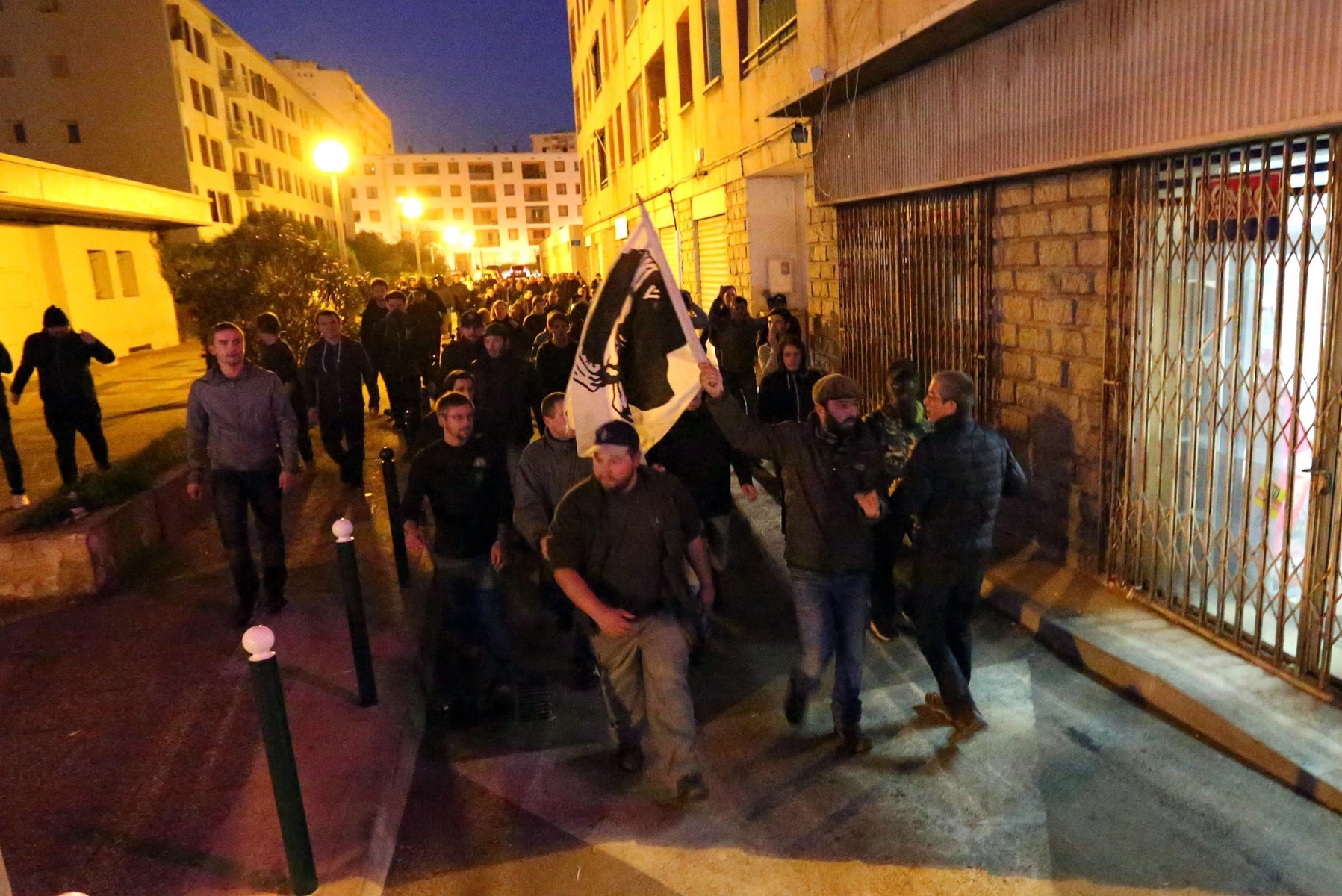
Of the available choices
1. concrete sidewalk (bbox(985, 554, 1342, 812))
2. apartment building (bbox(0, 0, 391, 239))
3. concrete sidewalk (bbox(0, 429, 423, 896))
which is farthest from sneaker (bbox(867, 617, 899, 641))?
apartment building (bbox(0, 0, 391, 239))

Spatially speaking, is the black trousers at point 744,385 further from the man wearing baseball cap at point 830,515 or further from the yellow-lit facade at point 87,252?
the yellow-lit facade at point 87,252

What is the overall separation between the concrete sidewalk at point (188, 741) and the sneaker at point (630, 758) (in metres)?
0.99

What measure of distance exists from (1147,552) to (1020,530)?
1.23 metres

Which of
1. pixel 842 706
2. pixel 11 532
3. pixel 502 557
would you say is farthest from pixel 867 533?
pixel 11 532

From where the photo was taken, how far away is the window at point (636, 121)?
73.1 feet

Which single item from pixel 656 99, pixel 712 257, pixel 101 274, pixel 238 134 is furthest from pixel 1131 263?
pixel 238 134

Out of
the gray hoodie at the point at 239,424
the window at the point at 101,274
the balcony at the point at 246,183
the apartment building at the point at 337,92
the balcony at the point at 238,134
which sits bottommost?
the gray hoodie at the point at 239,424

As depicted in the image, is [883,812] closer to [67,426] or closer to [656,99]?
[67,426]

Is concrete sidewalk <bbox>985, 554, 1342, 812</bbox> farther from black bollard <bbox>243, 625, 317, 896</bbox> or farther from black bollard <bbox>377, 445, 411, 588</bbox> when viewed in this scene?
black bollard <bbox>377, 445, 411, 588</bbox>

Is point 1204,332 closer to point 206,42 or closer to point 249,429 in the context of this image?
point 249,429

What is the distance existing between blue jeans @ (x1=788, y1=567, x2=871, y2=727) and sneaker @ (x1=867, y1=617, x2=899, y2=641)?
141cm

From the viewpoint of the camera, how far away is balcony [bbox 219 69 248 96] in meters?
45.9

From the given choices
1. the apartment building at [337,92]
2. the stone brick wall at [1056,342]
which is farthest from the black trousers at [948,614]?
the apartment building at [337,92]

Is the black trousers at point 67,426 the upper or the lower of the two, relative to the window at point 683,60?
lower
